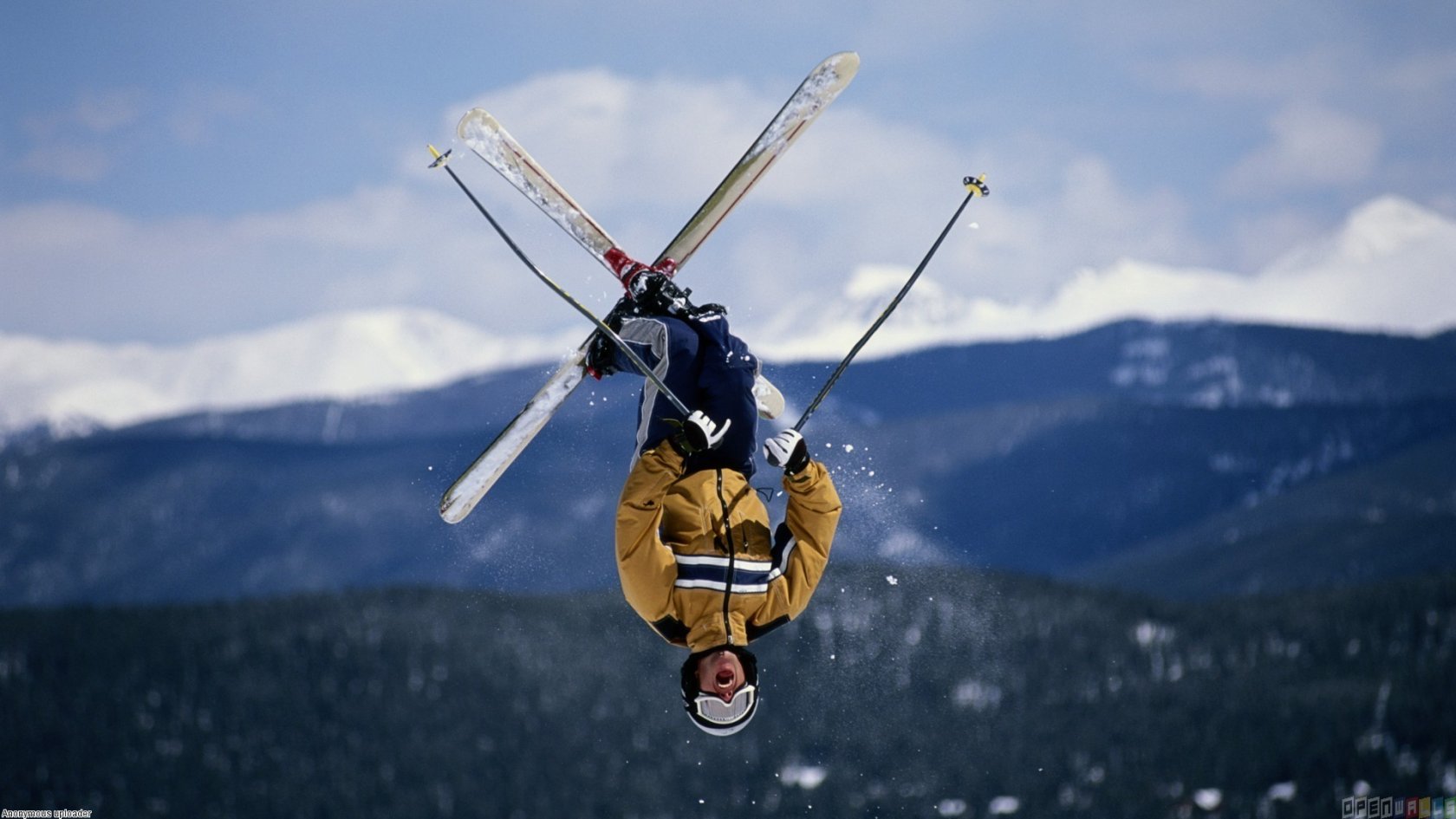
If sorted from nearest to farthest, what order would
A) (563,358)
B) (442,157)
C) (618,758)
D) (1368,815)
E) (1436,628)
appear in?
(442,157), (563,358), (1368,815), (1436,628), (618,758)

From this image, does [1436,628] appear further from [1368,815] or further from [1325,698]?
[1368,815]

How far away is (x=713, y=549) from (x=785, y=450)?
1.05 metres

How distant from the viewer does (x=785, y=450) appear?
11.4 meters

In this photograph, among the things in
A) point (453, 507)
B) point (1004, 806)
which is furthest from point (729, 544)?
point (1004, 806)

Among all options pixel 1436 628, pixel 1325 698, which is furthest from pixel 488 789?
pixel 1436 628

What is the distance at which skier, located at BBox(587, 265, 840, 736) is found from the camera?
38.9ft


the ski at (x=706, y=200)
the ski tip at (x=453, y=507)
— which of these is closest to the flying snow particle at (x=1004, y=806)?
the ski at (x=706, y=200)

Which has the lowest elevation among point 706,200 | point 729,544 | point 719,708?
point 719,708

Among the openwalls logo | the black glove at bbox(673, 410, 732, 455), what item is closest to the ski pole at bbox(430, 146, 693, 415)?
the black glove at bbox(673, 410, 732, 455)

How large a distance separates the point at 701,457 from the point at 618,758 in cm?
18631

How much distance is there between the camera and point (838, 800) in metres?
183

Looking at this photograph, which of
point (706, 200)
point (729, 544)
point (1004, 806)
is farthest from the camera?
point (1004, 806)

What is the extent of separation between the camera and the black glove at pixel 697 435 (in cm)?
1134

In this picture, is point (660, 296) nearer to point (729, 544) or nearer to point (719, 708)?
point (729, 544)
